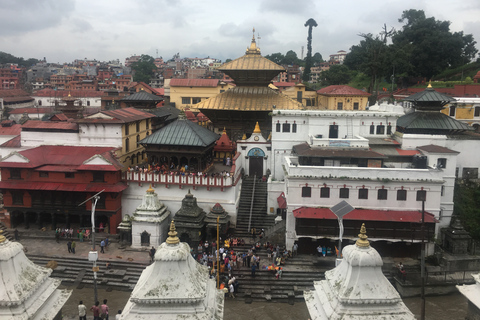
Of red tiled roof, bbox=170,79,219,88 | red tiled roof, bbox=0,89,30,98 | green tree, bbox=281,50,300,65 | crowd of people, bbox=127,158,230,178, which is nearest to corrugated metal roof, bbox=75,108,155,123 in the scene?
crowd of people, bbox=127,158,230,178

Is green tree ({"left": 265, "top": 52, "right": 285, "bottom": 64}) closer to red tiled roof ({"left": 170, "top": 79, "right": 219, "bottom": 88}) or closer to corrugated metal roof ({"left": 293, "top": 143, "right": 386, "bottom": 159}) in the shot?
red tiled roof ({"left": 170, "top": 79, "right": 219, "bottom": 88})

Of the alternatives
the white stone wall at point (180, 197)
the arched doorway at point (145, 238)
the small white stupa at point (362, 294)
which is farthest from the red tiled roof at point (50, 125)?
the small white stupa at point (362, 294)

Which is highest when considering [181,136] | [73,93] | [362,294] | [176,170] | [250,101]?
[73,93]

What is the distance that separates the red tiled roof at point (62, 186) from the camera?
1131 inches

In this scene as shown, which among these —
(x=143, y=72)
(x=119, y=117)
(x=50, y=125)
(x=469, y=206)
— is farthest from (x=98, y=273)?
(x=143, y=72)

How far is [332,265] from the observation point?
81.4ft

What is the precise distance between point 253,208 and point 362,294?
830 inches

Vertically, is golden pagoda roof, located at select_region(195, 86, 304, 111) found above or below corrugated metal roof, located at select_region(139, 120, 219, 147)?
above

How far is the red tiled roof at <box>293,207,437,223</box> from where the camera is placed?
24.7 metres

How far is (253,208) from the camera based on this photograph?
30.6m

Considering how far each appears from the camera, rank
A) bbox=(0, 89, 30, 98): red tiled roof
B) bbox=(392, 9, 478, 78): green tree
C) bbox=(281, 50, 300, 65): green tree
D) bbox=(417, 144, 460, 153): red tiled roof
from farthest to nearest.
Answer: bbox=(281, 50, 300, 65): green tree, bbox=(0, 89, 30, 98): red tiled roof, bbox=(392, 9, 478, 78): green tree, bbox=(417, 144, 460, 153): red tiled roof

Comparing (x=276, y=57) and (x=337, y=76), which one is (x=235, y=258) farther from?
(x=276, y=57)

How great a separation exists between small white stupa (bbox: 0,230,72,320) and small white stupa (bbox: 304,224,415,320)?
7195 mm

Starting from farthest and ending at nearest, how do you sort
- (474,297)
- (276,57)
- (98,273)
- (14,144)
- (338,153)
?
(276,57) → (14,144) → (338,153) → (98,273) → (474,297)
